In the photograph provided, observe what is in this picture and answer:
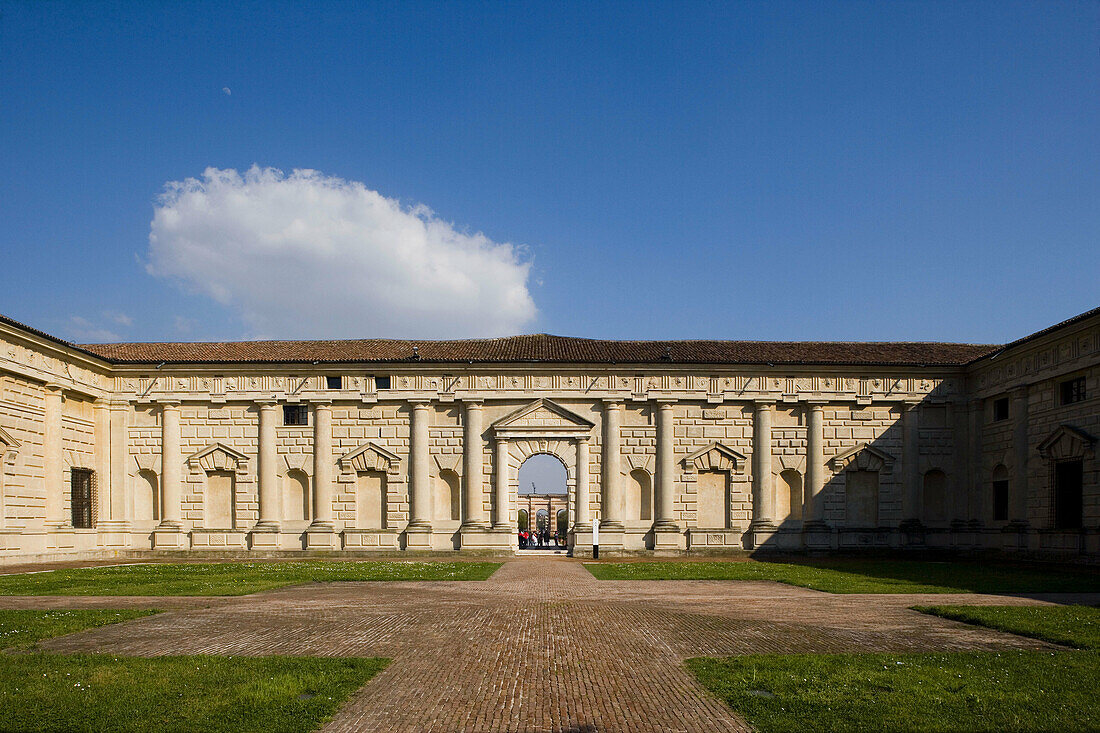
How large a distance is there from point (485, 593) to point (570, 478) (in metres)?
15.0

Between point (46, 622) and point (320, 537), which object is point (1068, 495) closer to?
point (320, 537)

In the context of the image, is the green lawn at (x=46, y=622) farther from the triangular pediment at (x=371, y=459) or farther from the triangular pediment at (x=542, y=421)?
the triangular pediment at (x=542, y=421)

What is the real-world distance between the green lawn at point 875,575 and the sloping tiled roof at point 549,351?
928 centimetres

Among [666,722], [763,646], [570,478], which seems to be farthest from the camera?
[570,478]

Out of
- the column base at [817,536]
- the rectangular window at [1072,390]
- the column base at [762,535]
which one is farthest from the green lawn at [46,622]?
the rectangular window at [1072,390]

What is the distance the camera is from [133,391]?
34.0m

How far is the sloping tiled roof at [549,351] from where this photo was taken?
3416 cm

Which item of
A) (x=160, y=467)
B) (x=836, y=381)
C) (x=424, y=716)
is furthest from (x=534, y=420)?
(x=424, y=716)

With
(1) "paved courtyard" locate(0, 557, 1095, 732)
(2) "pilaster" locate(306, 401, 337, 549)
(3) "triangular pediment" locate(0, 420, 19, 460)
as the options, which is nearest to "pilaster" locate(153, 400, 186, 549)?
(2) "pilaster" locate(306, 401, 337, 549)

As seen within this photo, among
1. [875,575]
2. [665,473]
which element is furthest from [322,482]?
[875,575]

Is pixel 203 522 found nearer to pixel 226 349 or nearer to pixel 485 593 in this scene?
pixel 226 349

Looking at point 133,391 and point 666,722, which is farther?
point 133,391

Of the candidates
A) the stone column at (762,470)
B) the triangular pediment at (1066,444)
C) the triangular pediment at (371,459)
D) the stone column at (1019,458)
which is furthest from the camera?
the stone column at (762,470)

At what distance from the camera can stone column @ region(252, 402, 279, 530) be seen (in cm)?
3366
